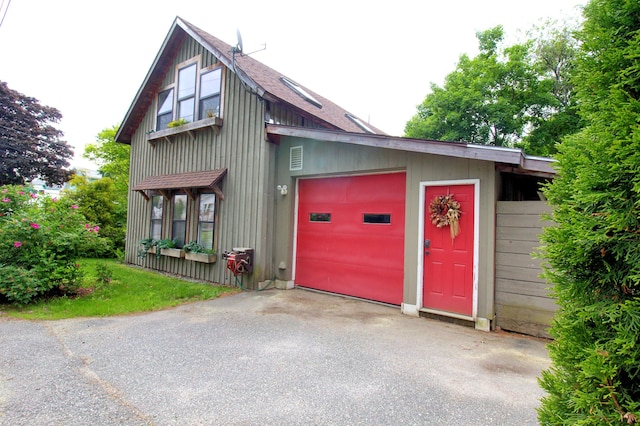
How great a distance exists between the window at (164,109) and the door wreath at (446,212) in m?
7.62

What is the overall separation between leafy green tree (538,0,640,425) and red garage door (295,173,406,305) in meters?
3.81

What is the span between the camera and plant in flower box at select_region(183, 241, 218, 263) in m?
7.37

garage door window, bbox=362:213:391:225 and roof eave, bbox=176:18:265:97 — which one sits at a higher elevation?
roof eave, bbox=176:18:265:97

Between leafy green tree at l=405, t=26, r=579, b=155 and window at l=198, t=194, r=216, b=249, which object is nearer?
window at l=198, t=194, r=216, b=249

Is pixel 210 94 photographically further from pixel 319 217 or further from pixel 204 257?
pixel 319 217

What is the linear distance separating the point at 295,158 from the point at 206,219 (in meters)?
2.78

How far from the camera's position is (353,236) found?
6133mm

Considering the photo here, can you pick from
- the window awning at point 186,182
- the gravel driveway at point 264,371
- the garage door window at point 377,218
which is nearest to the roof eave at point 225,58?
the window awning at point 186,182

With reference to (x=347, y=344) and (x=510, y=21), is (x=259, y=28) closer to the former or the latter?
(x=347, y=344)

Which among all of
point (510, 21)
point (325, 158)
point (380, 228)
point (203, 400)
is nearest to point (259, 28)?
point (325, 158)

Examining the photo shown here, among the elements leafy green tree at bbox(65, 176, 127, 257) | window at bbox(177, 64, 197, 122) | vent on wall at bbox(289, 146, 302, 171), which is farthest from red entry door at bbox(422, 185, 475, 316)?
leafy green tree at bbox(65, 176, 127, 257)

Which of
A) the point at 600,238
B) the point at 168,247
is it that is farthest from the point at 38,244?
the point at 600,238

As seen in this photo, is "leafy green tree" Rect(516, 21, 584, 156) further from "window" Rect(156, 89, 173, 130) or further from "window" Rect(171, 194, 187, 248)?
"window" Rect(156, 89, 173, 130)

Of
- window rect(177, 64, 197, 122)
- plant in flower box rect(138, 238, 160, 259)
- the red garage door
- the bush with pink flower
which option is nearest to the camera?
the bush with pink flower
